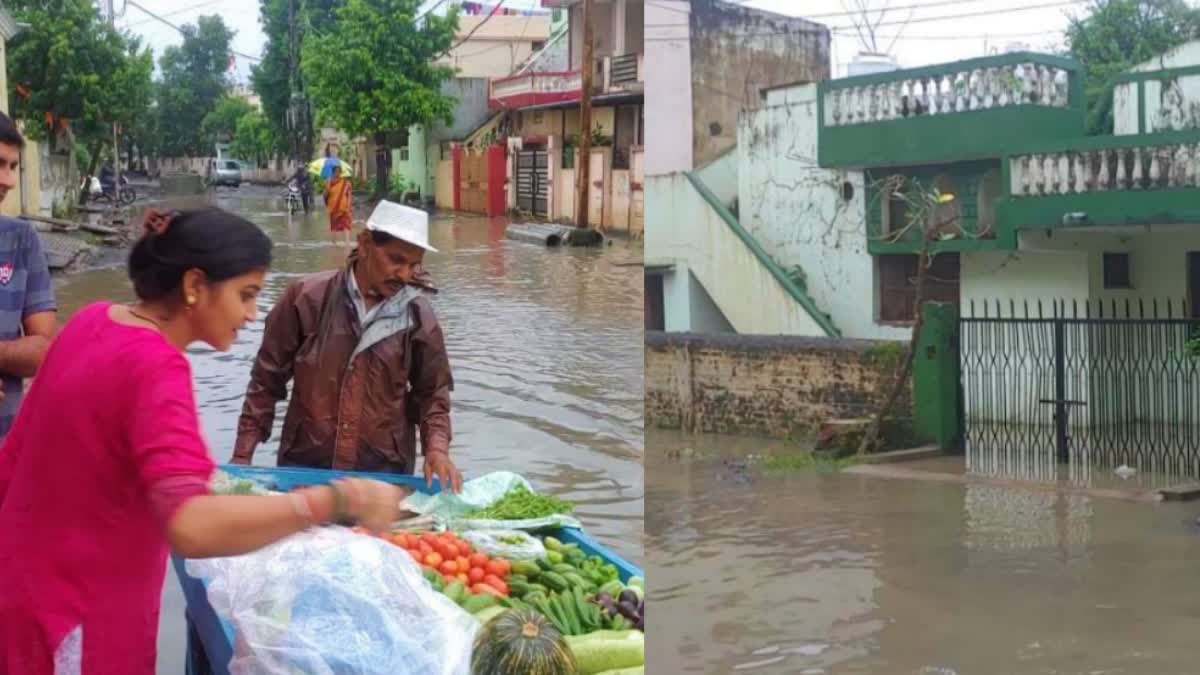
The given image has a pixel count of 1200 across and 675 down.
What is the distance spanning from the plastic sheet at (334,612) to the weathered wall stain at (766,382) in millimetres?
8778

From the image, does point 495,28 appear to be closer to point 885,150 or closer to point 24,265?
point 885,150

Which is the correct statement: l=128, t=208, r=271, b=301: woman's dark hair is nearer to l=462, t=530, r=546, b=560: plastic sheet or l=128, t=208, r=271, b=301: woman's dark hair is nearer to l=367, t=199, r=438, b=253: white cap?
l=367, t=199, r=438, b=253: white cap

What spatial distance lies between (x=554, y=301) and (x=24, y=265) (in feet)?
31.8

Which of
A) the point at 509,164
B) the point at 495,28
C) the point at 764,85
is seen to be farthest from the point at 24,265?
the point at 495,28

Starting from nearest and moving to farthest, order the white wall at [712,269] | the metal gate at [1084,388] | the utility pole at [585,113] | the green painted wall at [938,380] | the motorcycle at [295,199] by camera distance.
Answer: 1. the white wall at [712,269]
2. the metal gate at [1084,388]
3. the green painted wall at [938,380]
4. the utility pole at [585,113]
5. the motorcycle at [295,199]

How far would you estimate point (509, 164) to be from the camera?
24016mm

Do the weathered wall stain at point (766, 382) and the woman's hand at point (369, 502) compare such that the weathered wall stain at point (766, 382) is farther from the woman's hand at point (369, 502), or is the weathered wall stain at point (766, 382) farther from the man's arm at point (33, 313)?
the woman's hand at point (369, 502)

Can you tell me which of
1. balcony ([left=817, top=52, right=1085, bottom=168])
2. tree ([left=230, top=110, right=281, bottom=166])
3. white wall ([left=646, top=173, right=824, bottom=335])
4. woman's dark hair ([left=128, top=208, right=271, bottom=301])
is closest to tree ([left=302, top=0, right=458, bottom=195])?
tree ([left=230, top=110, right=281, bottom=166])

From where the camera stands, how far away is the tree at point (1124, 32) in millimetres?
12867

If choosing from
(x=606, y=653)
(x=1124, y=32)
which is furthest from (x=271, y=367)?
(x=1124, y=32)

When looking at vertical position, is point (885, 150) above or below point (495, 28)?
below

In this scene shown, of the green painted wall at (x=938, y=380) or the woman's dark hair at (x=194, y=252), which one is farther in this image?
the green painted wall at (x=938, y=380)

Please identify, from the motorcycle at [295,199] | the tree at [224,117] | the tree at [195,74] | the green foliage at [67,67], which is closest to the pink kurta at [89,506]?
the green foliage at [67,67]

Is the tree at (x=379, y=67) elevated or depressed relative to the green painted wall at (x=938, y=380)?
elevated
